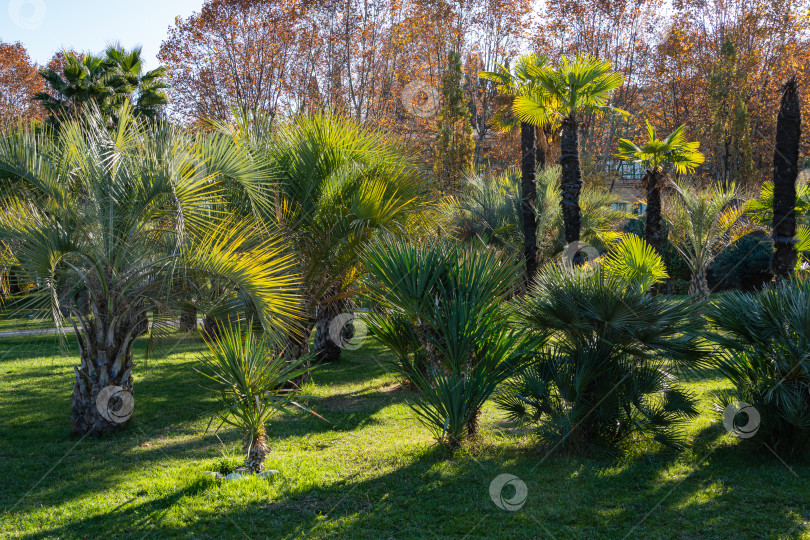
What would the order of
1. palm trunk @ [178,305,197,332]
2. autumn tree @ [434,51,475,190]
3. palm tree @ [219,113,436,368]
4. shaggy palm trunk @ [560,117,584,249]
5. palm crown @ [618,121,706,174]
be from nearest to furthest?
palm trunk @ [178,305,197,332], palm tree @ [219,113,436,368], shaggy palm trunk @ [560,117,584,249], palm crown @ [618,121,706,174], autumn tree @ [434,51,475,190]

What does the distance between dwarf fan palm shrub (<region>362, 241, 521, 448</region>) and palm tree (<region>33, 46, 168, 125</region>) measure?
43.0 feet

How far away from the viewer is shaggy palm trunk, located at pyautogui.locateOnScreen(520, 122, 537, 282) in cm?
1365

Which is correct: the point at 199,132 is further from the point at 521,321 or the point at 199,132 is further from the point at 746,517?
the point at 746,517

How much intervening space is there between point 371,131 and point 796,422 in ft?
23.4

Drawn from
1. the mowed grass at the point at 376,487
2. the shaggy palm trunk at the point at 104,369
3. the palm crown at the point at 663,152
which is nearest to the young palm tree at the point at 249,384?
the mowed grass at the point at 376,487

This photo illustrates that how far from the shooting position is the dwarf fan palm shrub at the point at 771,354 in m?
5.40

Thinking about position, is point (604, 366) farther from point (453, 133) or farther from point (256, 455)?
point (453, 133)

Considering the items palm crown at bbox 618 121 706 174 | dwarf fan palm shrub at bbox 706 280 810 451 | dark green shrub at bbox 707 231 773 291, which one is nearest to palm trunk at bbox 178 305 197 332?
dwarf fan palm shrub at bbox 706 280 810 451

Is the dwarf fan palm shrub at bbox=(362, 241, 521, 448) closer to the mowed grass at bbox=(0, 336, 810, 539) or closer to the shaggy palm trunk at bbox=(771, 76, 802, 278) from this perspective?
the mowed grass at bbox=(0, 336, 810, 539)

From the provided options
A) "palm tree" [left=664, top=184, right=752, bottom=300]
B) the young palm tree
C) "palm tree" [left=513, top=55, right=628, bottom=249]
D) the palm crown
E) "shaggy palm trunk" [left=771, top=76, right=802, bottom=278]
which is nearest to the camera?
the young palm tree

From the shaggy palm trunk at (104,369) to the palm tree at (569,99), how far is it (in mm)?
8395

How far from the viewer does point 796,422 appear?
17.8 ft

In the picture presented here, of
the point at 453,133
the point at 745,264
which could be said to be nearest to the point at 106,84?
the point at 453,133

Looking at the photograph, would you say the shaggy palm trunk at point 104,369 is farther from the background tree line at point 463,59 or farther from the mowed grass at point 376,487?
the background tree line at point 463,59
